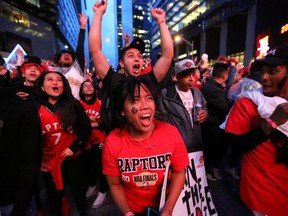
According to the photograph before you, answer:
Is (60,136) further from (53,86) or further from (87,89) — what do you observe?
(87,89)

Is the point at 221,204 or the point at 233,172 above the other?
the point at 233,172

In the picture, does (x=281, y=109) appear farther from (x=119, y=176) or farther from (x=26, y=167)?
(x=26, y=167)

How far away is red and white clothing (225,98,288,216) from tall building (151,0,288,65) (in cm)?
2068

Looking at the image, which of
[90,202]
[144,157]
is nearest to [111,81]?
[144,157]

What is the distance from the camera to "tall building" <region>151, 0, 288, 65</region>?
20.6 metres

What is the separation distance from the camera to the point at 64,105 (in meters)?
2.76

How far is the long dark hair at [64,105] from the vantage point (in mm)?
2688

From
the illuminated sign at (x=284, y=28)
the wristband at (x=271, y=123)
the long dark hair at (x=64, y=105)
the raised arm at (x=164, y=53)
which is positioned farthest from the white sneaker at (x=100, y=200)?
the illuminated sign at (x=284, y=28)

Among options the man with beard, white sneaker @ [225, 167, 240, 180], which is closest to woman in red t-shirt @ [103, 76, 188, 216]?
the man with beard

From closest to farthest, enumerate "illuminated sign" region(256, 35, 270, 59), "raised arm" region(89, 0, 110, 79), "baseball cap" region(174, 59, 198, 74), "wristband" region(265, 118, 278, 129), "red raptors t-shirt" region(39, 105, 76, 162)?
"wristband" region(265, 118, 278, 129), "raised arm" region(89, 0, 110, 79), "red raptors t-shirt" region(39, 105, 76, 162), "baseball cap" region(174, 59, 198, 74), "illuminated sign" region(256, 35, 270, 59)

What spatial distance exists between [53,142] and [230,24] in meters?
35.2

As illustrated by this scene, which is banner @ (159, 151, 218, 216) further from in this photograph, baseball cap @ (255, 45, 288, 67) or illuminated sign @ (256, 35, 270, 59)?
illuminated sign @ (256, 35, 270, 59)

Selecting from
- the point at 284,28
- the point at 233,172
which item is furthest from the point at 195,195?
the point at 284,28

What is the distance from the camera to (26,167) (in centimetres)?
166
